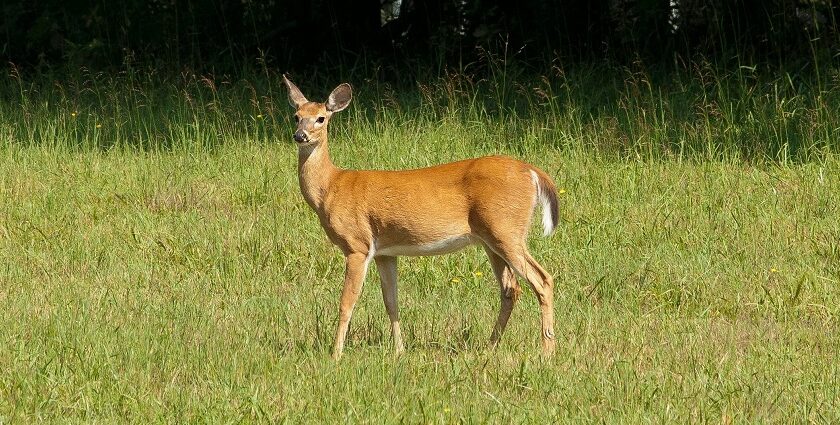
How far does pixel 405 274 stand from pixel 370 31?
6457 millimetres

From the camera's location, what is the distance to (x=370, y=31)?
13.0 meters

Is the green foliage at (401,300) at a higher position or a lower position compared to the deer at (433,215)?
lower

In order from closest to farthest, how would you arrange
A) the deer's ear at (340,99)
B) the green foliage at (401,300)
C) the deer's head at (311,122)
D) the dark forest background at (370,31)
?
the green foliage at (401,300) < the deer's head at (311,122) < the deer's ear at (340,99) < the dark forest background at (370,31)

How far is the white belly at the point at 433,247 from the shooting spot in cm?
563

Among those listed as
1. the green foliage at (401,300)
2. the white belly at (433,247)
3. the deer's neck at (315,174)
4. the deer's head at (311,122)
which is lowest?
the green foliage at (401,300)

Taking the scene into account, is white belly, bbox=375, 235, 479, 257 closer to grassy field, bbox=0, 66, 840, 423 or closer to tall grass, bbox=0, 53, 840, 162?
grassy field, bbox=0, 66, 840, 423

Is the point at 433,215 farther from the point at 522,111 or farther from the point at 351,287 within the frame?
the point at 522,111

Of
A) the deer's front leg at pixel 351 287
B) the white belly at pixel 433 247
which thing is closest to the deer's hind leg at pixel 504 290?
the white belly at pixel 433 247

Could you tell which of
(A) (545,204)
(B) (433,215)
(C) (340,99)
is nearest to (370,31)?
(C) (340,99)

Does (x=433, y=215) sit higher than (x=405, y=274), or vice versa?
(x=433, y=215)

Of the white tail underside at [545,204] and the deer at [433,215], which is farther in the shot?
A: the white tail underside at [545,204]

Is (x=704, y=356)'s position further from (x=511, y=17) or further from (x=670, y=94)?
(x=511, y=17)

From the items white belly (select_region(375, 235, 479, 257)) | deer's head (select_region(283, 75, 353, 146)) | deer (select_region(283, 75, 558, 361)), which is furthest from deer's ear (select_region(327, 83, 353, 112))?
white belly (select_region(375, 235, 479, 257))

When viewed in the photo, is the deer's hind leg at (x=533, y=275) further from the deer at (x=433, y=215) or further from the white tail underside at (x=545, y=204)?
the white tail underside at (x=545, y=204)
